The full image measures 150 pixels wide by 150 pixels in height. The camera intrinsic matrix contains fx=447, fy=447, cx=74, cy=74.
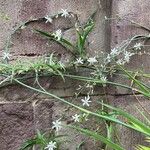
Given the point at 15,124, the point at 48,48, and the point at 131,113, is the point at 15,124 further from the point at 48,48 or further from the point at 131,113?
the point at 131,113

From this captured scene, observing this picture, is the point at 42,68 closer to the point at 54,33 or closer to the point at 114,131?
the point at 54,33

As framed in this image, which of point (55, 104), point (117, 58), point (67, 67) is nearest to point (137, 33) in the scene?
point (117, 58)

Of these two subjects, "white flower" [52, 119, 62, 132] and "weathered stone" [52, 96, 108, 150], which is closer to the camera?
"white flower" [52, 119, 62, 132]

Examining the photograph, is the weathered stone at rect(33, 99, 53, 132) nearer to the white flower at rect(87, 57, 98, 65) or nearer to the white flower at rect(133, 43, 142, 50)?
the white flower at rect(87, 57, 98, 65)

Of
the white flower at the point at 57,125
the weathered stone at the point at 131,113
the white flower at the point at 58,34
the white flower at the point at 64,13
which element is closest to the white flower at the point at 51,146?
the white flower at the point at 57,125

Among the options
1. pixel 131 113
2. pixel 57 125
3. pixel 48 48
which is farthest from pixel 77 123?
pixel 48 48

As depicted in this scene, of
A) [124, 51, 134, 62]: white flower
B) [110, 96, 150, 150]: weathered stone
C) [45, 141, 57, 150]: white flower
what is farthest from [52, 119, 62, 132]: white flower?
[124, 51, 134, 62]: white flower

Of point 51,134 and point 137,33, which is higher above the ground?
point 137,33

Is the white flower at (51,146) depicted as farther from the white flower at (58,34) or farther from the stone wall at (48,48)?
the white flower at (58,34)
